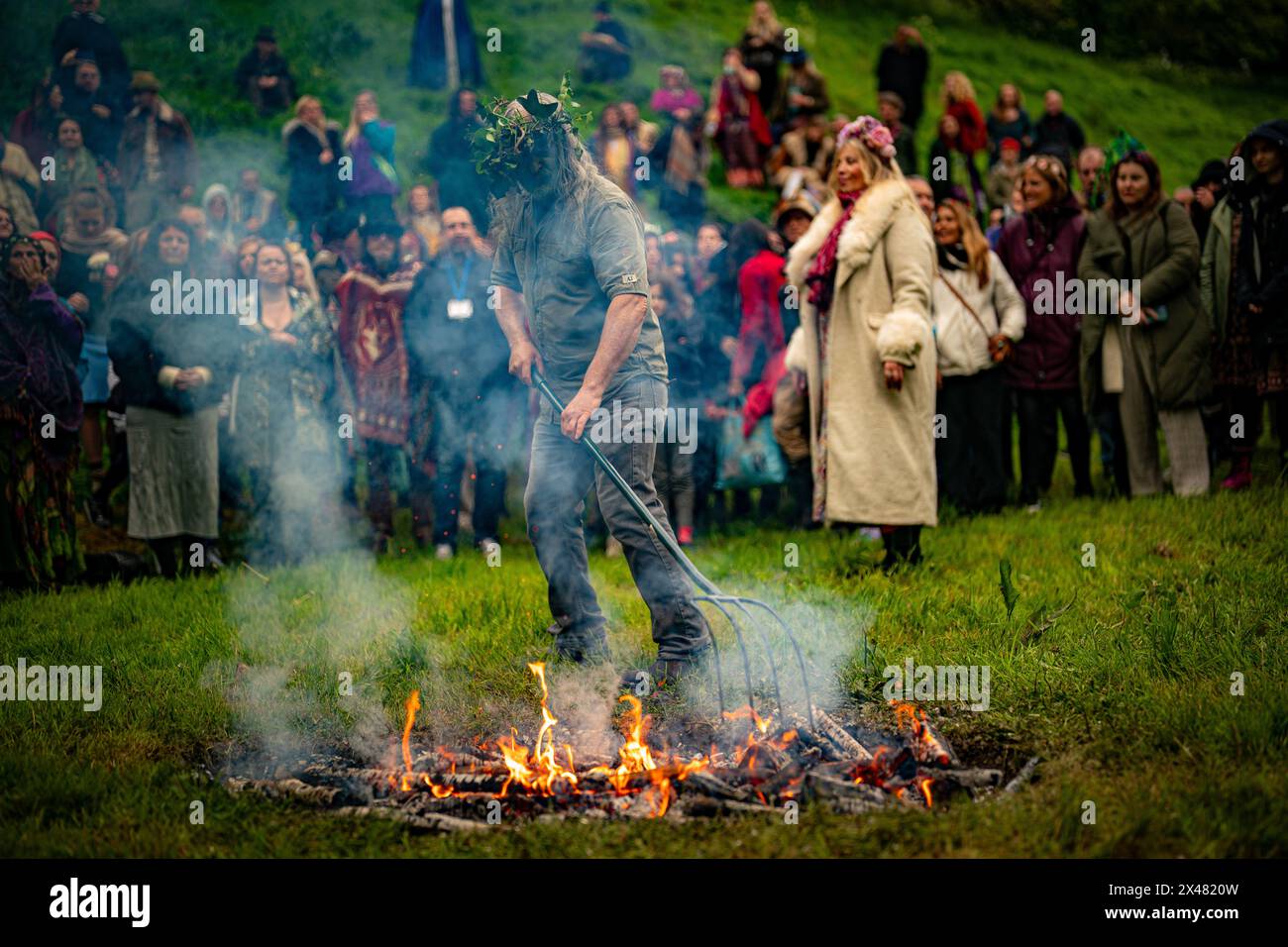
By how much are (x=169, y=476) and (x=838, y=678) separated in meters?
4.96

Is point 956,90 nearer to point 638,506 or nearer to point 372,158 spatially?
point 372,158

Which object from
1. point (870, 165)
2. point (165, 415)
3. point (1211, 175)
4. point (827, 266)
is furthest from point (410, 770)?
point (1211, 175)

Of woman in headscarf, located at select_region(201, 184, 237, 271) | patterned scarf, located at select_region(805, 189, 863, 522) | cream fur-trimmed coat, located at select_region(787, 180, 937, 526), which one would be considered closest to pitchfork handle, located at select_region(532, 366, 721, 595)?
cream fur-trimmed coat, located at select_region(787, 180, 937, 526)

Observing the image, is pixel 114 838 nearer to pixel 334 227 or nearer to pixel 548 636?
pixel 548 636

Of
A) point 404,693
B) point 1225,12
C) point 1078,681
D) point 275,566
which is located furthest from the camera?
point 1225,12

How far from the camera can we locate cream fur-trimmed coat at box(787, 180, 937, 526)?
24.0ft

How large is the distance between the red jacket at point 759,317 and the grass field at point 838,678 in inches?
60.9

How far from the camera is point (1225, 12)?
26344mm

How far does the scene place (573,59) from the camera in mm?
20422

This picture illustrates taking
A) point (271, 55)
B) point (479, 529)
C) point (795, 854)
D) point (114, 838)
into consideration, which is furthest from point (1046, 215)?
point (271, 55)

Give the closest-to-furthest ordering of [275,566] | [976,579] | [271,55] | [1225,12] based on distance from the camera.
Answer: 1. [976,579]
2. [275,566]
3. [271,55]
4. [1225,12]

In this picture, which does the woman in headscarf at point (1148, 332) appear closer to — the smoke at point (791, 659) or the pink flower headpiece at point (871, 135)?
the pink flower headpiece at point (871, 135)
